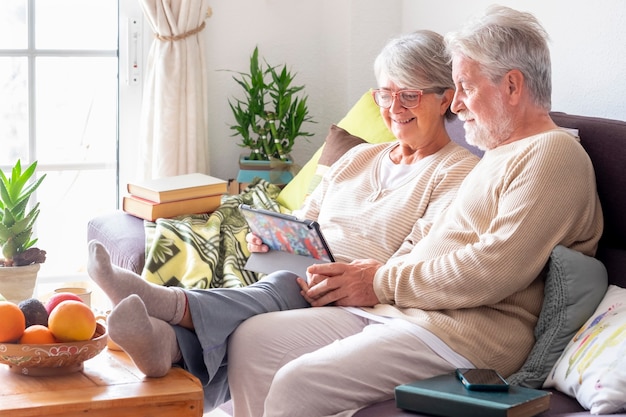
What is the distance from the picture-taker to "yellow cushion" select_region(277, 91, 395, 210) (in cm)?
300

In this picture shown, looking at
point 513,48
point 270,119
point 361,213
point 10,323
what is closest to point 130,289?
point 10,323

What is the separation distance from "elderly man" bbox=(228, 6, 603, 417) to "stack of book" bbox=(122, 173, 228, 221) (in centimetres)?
88

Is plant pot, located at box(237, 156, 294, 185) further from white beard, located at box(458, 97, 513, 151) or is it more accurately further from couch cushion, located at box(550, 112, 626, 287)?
couch cushion, located at box(550, 112, 626, 287)

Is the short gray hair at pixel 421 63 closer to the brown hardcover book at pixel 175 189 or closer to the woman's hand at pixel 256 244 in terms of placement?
the woman's hand at pixel 256 244

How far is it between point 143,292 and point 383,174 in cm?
87

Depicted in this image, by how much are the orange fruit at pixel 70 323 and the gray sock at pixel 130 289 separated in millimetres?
83

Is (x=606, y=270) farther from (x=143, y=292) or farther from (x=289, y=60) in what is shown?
(x=289, y=60)

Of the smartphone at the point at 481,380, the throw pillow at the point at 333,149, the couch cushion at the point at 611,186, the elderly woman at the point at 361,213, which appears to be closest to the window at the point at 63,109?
the throw pillow at the point at 333,149

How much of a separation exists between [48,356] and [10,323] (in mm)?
103

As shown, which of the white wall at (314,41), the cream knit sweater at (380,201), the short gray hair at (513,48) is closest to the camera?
the short gray hair at (513,48)

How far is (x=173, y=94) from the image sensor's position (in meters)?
3.70

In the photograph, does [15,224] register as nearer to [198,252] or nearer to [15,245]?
[15,245]

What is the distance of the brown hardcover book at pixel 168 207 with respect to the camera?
2998mm

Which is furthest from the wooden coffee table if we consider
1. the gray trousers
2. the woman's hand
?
the woman's hand
